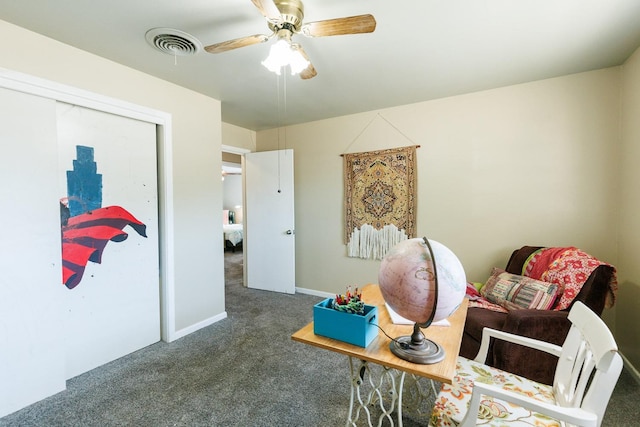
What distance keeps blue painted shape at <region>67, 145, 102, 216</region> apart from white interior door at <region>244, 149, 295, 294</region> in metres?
2.07

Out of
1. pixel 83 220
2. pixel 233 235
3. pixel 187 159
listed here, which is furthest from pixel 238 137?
pixel 233 235

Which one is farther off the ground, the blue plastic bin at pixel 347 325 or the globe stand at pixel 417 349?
the blue plastic bin at pixel 347 325

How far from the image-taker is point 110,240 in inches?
90.4

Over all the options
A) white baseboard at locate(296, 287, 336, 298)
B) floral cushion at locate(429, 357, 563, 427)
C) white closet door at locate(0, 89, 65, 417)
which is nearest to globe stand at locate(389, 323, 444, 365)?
floral cushion at locate(429, 357, 563, 427)

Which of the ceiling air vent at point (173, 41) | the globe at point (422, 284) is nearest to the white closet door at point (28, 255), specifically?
the ceiling air vent at point (173, 41)

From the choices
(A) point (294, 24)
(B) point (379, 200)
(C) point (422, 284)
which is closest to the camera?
(C) point (422, 284)

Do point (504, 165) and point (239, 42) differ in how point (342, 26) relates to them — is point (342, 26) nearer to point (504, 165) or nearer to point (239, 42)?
point (239, 42)

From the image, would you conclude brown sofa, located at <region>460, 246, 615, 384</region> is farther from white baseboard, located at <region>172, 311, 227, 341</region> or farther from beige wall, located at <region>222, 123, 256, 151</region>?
beige wall, located at <region>222, 123, 256, 151</region>

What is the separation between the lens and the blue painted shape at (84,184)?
2102mm

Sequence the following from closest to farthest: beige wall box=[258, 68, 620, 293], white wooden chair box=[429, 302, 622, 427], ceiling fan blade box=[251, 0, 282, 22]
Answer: white wooden chair box=[429, 302, 622, 427]
ceiling fan blade box=[251, 0, 282, 22]
beige wall box=[258, 68, 620, 293]

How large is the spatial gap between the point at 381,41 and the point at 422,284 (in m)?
1.78

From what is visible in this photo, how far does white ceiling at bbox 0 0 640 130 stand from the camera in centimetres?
165

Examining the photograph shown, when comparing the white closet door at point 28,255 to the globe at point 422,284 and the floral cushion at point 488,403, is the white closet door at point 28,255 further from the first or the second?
the floral cushion at point 488,403

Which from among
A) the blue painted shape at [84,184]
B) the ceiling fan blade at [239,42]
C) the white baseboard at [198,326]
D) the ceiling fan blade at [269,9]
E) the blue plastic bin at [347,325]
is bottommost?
the white baseboard at [198,326]
